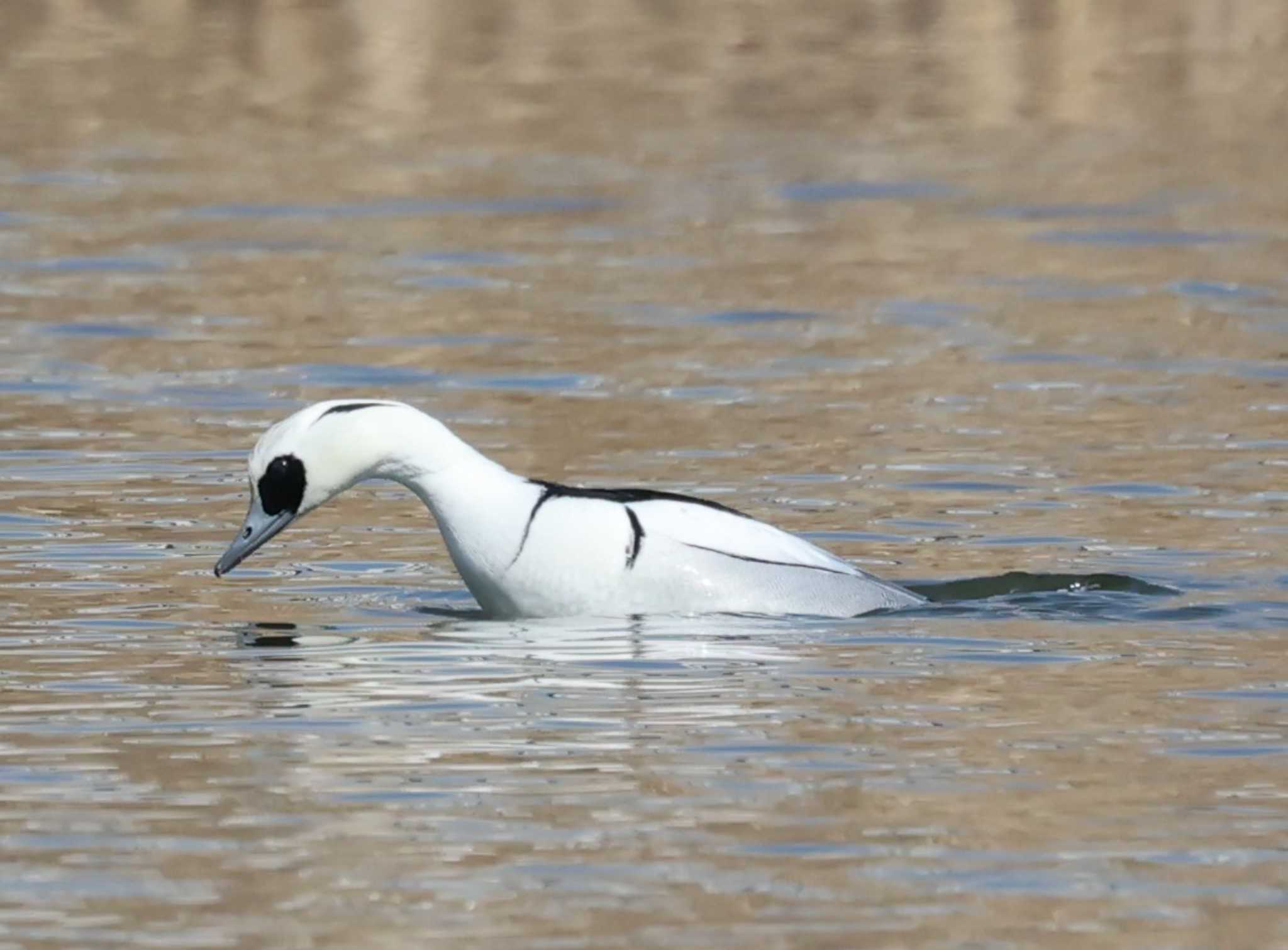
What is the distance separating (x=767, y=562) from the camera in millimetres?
10742

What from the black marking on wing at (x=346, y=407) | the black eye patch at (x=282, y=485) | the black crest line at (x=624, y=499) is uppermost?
the black marking on wing at (x=346, y=407)

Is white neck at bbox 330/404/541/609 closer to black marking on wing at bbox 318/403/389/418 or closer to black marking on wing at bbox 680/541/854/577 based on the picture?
black marking on wing at bbox 318/403/389/418

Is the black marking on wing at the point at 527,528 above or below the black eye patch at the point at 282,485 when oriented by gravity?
below

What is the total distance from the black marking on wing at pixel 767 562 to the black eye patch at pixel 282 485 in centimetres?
133

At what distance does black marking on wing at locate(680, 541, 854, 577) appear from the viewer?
1063cm

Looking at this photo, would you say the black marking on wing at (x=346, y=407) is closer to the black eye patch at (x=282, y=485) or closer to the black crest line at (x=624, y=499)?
the black eye patch at (x=282, y=485)

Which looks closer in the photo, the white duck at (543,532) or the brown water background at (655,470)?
the brown water background at (655,470)

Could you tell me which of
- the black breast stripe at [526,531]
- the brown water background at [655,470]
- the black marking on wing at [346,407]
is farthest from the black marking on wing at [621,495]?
the black marking on wing at [346,407]

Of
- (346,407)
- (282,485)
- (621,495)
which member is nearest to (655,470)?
(621,495)

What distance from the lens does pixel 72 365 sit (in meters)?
16.9

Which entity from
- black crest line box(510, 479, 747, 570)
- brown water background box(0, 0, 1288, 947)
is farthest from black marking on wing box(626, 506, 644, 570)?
brown water background box(0, 0, 1288, 947)

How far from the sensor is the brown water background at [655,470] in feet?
24.5

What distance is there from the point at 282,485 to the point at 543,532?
3.04 ft

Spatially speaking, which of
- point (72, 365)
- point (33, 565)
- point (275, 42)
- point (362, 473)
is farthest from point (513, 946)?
point (275, 42)
